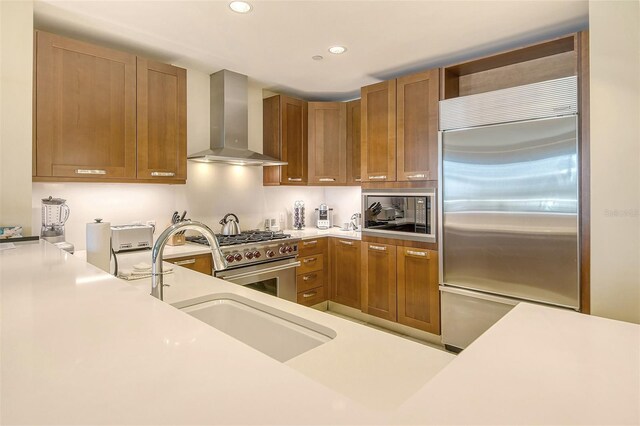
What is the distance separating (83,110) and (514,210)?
3128 millimetres

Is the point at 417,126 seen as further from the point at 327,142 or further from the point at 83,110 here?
the point at 83,110

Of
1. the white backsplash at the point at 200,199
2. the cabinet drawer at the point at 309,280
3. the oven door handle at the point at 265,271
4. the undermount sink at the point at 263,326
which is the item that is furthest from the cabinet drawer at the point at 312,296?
the undermount sink at the point at 263,326

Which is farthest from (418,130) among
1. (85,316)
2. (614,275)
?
(85,316)

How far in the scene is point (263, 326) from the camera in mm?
1322

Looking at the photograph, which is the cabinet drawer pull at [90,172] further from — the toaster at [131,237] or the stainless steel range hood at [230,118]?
the stainless steel range hood at [230,118]

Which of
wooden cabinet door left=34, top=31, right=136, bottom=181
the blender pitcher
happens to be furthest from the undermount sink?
wooden cabinet door left=34, top=31, right=136, bottom=181

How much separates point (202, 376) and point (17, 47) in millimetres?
2530

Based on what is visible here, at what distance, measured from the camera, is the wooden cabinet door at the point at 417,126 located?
296 centimetres

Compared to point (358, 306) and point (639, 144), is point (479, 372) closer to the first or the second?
point (639, 144)

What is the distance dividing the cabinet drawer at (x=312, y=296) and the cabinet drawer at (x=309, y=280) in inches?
1.7

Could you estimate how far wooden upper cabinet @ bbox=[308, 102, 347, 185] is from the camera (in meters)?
4.02

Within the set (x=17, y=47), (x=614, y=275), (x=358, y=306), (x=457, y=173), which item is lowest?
(x=358, y=306)

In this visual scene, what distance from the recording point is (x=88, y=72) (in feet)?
8.12

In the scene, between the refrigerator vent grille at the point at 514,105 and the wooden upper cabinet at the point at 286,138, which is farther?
the wooden upper cabinet at the point at 286,138
